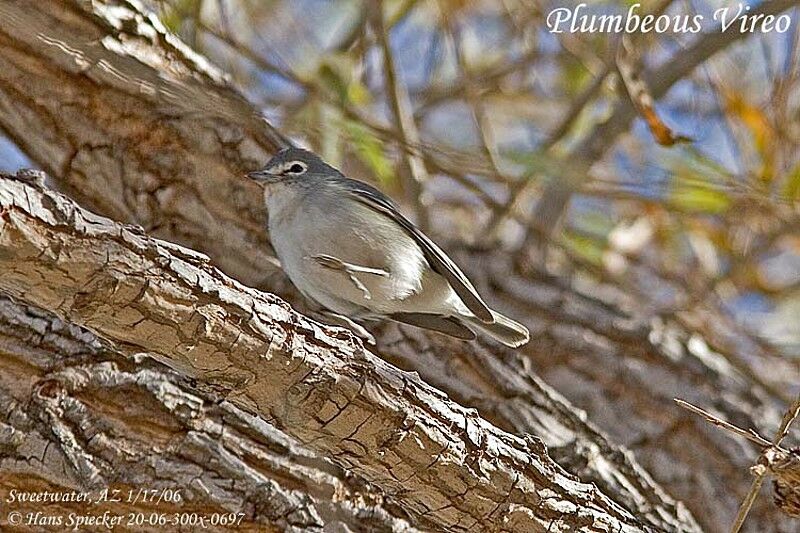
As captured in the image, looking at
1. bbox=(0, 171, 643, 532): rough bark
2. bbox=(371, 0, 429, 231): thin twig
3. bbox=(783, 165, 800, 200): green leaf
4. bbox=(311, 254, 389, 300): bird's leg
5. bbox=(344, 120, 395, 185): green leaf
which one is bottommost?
bbox=(0, 171, 643, 532): rough bark

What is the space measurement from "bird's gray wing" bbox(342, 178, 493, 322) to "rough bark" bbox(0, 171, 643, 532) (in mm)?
508

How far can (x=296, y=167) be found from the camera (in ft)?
7.89

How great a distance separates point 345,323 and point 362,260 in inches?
8.0

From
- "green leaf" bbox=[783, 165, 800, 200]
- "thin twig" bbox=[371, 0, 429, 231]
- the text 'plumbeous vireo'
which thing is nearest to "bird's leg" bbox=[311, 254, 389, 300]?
the text 'plumbeous vireo'

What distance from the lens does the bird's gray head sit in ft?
7.79

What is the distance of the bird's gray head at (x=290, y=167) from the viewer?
237 cm

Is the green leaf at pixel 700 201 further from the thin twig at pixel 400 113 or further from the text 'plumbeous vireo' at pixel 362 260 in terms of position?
the thin twig at pixel 400 113

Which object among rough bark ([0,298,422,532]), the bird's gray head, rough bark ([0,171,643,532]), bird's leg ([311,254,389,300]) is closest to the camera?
rough bark ([0,171,643,532])

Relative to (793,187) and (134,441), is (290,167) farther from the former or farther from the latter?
(793,187)

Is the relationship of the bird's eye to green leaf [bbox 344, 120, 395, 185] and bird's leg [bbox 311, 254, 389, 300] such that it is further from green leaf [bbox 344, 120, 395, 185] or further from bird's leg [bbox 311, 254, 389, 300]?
bird's leg [bbox 311, 254, 389, 300]

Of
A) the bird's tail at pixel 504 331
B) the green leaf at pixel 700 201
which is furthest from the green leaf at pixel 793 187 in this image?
the bird's tail at pixel 504 331

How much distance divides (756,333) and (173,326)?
2.69 meters

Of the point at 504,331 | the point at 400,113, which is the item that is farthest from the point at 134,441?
the point at 400,113

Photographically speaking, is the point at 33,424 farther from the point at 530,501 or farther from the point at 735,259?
the point at 735,259
